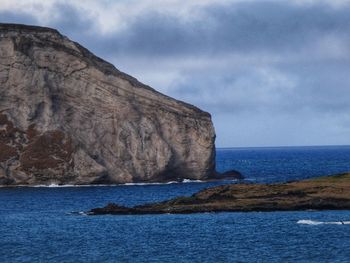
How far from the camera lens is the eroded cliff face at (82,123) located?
433 feet

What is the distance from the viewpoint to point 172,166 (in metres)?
141

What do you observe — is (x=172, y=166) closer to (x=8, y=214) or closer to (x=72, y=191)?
(x=72, y=191)

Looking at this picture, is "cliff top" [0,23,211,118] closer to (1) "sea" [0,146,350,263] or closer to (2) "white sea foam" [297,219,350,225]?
(1) "sea" [0,146,350,263]

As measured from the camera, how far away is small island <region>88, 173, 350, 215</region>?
90.7 metres

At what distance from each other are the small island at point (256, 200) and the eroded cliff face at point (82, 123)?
121 ft

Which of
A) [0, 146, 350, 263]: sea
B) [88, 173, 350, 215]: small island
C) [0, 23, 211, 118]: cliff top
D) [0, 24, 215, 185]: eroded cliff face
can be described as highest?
[0, 23, 211, 118]: cliff top

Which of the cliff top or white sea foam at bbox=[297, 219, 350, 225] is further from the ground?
the cliff top

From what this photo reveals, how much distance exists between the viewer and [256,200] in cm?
9431

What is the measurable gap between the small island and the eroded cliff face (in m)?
37.0

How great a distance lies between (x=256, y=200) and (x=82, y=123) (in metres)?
48.1

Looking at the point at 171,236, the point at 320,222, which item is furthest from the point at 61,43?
the point at 171,236

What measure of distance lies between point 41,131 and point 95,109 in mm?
9677

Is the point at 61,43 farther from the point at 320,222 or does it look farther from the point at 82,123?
the point at 320,222

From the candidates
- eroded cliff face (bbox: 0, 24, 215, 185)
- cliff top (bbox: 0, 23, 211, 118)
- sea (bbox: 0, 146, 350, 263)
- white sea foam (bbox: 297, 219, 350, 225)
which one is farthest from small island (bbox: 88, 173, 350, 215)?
cliff top (bbox: 0, 23, 211, 118)
